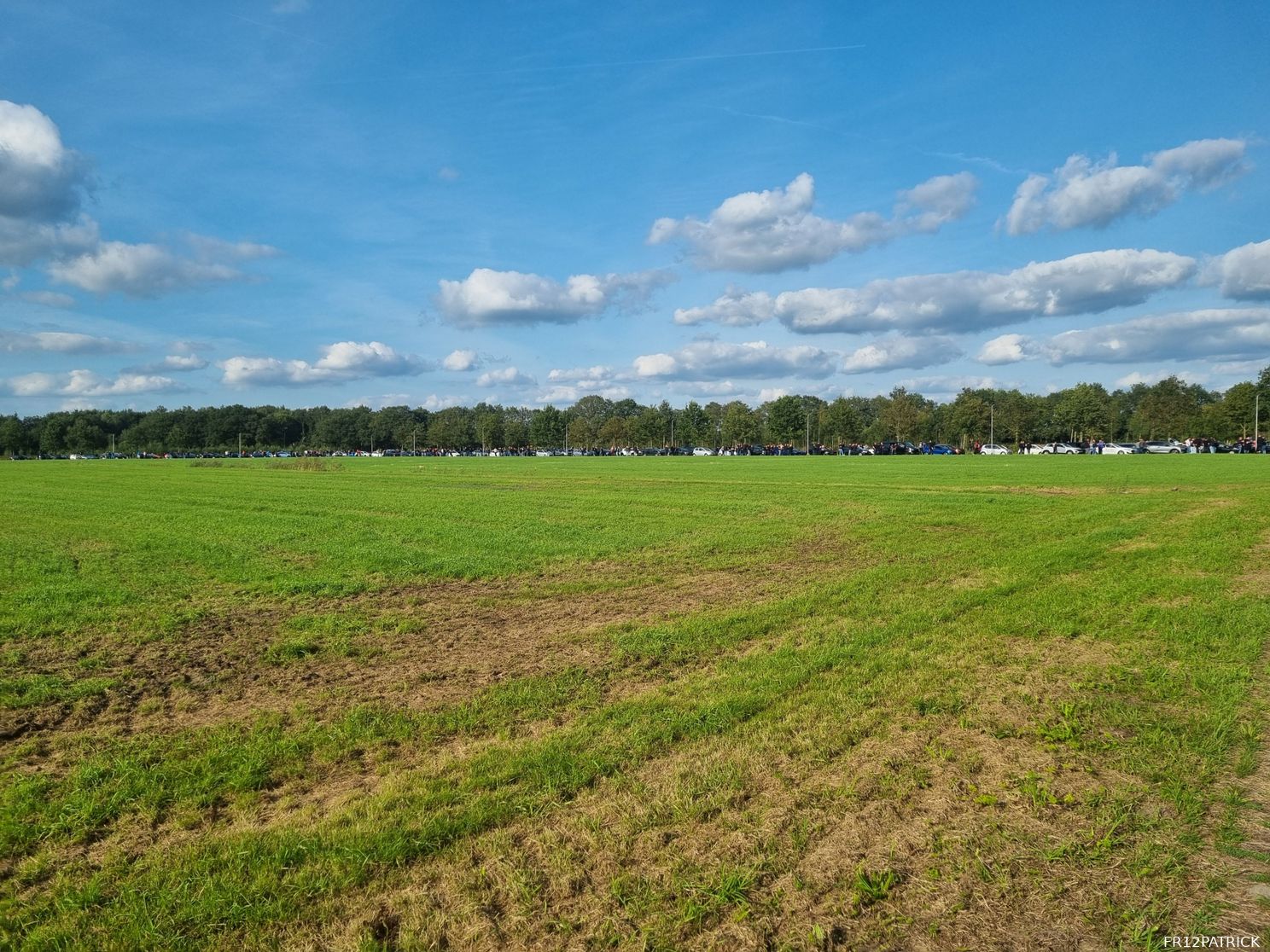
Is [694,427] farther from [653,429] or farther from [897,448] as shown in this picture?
[897,448]

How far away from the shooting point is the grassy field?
12.6 feet

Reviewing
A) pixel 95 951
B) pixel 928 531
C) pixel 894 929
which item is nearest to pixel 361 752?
pixel 95 951

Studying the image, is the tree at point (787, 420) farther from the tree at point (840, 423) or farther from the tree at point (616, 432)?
the tree at point (616, 432)

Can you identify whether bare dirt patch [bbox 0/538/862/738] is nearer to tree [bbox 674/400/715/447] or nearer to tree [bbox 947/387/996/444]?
tree [bbox 947/387/996/444]

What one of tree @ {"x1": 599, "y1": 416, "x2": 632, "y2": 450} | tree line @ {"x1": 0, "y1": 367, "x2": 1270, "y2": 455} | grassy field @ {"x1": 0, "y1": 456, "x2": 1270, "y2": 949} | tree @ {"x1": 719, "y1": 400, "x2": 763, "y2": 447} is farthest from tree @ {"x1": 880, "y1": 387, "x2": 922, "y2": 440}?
grassy field @ {"x1": 0, "y1": 456, "x2": 1270, "y2": 949}

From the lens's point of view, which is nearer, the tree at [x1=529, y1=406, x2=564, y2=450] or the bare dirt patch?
the bare dirt patch

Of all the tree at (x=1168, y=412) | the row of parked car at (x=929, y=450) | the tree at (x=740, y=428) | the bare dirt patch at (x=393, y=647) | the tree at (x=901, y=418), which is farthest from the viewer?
the tree at (x=740, y=428)

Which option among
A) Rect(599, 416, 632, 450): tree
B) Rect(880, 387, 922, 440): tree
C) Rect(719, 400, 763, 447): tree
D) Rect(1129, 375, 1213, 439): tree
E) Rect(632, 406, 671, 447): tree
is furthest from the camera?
Rect(599, 416, 632, 450): tree

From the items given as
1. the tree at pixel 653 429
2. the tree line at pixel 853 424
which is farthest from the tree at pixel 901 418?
the tree at pixel 653 429

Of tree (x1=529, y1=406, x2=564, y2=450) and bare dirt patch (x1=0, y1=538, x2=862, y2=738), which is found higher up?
tree (x1=529, y1=406, x2=564, y2=450)

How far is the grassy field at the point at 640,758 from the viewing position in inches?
151

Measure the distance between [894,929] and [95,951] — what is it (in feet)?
13.3

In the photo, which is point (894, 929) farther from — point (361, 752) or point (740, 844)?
point (361, 752)

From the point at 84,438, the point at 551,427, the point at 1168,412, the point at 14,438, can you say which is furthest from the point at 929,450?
the point at 14,438
